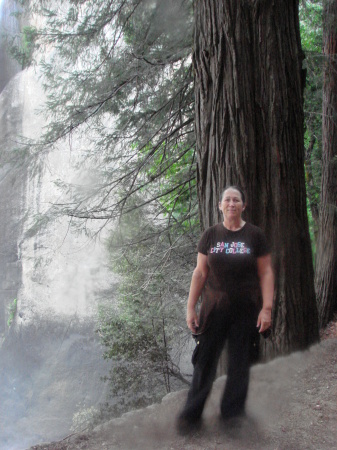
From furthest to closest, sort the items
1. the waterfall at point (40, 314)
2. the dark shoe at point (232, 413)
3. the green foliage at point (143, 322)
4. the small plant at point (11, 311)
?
the small plant at point (11, 311) < the waterfall at point (40, 314) < the green foliage at point (143, 322) < the dark shoe at point (232, 413)

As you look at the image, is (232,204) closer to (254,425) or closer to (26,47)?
(254,425)

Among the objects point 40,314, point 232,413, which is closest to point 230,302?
point 232,413

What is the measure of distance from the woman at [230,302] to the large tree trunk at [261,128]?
1189mm

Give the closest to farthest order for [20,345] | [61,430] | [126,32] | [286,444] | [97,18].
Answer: [286,444] < [97,18] < [126,32] < [61,430] < [20,345]

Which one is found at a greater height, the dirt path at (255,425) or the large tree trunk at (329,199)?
the large tree trunk at (329,199)

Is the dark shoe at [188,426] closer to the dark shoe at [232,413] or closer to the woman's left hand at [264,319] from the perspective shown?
the dark shoe at [232,413]

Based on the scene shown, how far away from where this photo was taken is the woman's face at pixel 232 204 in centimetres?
304

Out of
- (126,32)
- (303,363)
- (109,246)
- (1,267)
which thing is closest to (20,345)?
(1,267)

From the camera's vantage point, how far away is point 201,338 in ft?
10.3

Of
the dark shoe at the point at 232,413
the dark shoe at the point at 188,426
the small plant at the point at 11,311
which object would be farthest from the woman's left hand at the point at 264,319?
the small plant at the point at 11,311

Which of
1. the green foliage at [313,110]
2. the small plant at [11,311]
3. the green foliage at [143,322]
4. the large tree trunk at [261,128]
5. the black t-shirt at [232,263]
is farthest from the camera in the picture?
the small plant at [11,311]

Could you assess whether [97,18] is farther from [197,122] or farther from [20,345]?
[20,345]

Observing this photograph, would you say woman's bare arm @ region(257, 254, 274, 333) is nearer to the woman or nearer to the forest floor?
the woman

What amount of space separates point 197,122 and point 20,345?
1961 cm
